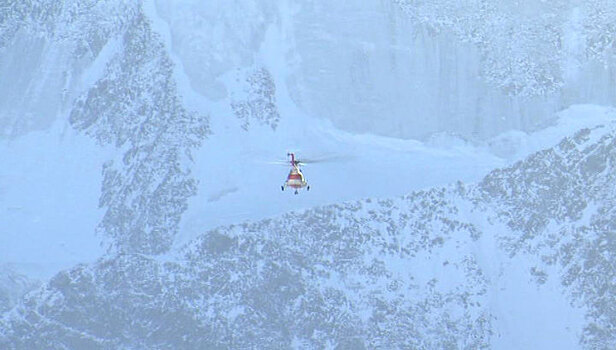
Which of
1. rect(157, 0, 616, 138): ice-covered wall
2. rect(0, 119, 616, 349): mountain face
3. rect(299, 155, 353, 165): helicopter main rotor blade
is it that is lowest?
rect(0, 119, 616, 349): mountain face

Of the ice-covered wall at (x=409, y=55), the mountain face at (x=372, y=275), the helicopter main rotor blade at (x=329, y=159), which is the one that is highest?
the ice-covered wall at (x=409, y=55)

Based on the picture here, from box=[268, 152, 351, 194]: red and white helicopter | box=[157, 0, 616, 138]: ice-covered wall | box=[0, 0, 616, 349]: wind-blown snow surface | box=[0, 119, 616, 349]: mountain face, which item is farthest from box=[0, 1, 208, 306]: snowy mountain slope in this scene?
box=[268, 152, 351, 194]: red and white helicopter

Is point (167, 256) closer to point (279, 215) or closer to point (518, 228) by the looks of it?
point (279, 215)

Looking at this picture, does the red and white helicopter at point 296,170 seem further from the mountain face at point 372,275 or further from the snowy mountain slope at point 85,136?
the snowy mountain slope at point 85,136

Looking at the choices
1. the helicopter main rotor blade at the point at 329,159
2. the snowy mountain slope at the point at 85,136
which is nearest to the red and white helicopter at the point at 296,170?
the helicopter main rotor blade at the point at 329,159

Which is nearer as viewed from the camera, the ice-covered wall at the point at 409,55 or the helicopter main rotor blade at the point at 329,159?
the helicopter main rotor blade at the point at 329,159

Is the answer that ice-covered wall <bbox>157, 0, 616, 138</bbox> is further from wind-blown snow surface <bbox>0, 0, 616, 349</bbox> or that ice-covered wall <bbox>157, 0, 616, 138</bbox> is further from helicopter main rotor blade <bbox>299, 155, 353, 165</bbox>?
helicopter main rotor blade <bbox>299, 155, 353, 165</bbox>
